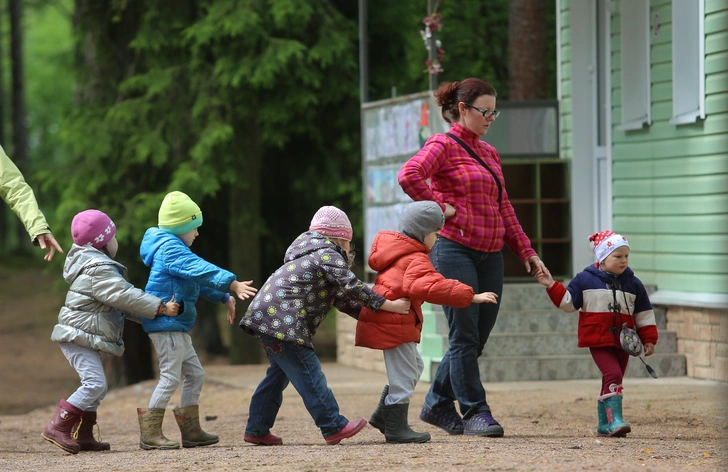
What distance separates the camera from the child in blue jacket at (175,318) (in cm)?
617

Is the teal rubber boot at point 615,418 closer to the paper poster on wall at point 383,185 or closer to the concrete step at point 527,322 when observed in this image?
the concrete step at point 527,322

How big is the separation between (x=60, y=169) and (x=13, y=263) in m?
16.7

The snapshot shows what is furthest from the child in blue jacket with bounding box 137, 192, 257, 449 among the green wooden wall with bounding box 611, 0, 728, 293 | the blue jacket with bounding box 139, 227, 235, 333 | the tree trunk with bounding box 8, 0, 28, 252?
the tree trunk with bounding box 8, 0, 28, 252

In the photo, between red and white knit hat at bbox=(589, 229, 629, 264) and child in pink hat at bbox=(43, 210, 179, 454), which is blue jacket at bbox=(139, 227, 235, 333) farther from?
red and white knit hat at bbox=(589, 229, 629, 264)

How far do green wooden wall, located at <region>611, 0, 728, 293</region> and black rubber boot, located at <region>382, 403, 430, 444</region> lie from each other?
4563mm

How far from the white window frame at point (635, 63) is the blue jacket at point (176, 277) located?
19.6 feet

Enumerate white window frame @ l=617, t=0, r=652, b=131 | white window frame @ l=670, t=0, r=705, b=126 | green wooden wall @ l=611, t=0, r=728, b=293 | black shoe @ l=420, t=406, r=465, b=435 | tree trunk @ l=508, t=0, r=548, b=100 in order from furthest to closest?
tree trunk @ l=508, t=0, r=548, b=100
white window frame @ l=617, t=0, r=652, b=131
white window frame @ l=670, t=0, r=705, b=126
green wooden wall @ l=611, t=0, r=728, b=293
black shoe @ l=420, t=406, r=465, b=435

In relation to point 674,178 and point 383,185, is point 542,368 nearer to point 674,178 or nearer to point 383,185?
point 674,178

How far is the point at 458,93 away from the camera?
6.34 m

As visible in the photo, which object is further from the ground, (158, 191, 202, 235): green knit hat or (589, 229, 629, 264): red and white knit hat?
(158, 191, 202, 235): green knit hat

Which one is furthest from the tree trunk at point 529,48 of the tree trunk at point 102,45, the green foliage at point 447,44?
the tree trunk at point 102,45

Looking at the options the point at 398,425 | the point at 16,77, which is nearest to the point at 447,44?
the point at 398,425

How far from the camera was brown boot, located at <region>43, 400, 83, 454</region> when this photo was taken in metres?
6.14

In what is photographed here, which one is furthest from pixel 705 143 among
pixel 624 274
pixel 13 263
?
pixel 13 263
